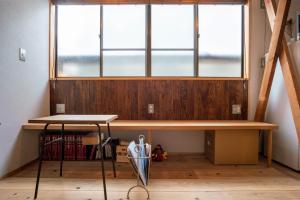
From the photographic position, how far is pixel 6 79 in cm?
204

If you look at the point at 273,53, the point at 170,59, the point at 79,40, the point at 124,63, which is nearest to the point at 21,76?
the point at 79,40

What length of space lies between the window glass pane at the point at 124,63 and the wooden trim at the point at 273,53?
1.46 meters

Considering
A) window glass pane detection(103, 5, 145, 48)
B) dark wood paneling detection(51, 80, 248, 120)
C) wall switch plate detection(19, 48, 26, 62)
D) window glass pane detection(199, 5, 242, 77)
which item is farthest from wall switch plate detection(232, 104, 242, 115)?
wall switch plate detection(19, 48, 26, 62)

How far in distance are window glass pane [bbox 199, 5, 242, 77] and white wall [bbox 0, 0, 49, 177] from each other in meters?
1.97

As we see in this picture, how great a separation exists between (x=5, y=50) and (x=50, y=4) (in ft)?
3.62

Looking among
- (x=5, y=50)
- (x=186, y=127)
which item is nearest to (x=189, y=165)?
(x=186, y=127)

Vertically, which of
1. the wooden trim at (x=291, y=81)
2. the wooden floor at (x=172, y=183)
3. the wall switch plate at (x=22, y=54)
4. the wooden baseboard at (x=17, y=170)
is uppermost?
the wall switch plate at (x=22, y=54)

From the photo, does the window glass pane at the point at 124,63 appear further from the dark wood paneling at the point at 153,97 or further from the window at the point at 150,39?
the dark wood paneling at the point at 153,97

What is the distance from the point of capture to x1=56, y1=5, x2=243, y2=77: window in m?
2.88

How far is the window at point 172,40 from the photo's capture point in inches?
114

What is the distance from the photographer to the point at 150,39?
113 inches

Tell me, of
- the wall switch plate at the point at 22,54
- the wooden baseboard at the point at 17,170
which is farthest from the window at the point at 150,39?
the wooden baseboard at the point at 17,170

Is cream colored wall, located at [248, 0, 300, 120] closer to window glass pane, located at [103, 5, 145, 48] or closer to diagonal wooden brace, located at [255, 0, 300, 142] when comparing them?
diagonal wooden brace, located at [255, 0, 300, 142]

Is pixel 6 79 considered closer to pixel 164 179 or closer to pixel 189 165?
pixel 164 179
